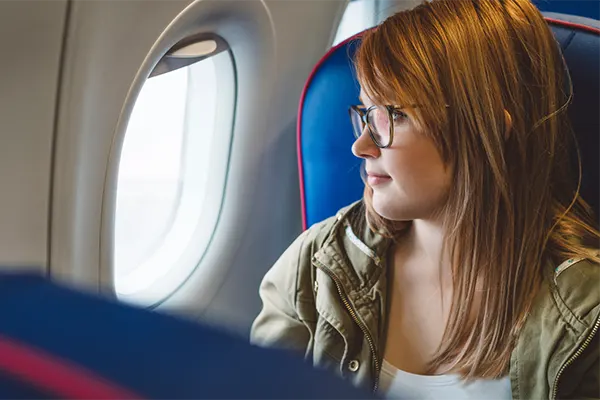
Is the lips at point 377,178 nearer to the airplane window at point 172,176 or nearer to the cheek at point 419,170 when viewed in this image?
the cheek at point 419,170

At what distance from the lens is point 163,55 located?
4.22 feet

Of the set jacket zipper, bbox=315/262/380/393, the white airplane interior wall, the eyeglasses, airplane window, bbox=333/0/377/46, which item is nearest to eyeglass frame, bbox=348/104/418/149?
the eyeglasses

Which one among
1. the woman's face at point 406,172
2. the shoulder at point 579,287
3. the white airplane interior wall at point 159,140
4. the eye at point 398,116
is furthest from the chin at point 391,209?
the white airplane interior wall at point 159,140

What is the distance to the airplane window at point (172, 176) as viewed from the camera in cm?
150

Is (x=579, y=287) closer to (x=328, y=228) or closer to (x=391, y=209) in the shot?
(x=391, y=209)

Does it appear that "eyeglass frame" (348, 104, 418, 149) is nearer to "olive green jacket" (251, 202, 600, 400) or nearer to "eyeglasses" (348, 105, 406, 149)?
"eyeglasses" (348, 105, 406, 149)

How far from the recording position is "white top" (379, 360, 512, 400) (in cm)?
109

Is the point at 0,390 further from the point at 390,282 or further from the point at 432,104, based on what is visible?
the point at 390,282

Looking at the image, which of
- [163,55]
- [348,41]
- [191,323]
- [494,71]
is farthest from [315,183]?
[191,323]

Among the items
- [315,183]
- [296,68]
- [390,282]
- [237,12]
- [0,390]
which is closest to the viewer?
[0,390]

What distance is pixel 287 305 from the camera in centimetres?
132

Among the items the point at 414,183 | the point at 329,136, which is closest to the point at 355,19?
the point at 329,136

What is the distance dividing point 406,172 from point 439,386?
36cm

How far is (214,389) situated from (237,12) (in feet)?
3.94
